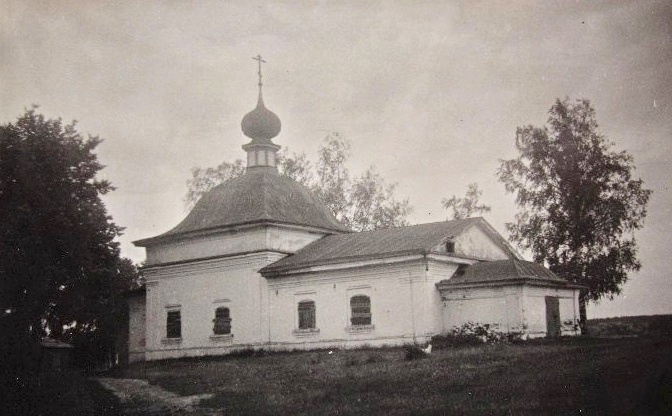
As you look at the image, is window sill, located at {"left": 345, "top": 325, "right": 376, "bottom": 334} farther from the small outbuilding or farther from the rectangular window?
the rectangular window

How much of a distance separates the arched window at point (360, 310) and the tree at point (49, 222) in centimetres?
917

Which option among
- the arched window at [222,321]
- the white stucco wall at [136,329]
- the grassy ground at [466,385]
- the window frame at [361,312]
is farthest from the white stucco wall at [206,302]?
the grassy ground at [466,385]

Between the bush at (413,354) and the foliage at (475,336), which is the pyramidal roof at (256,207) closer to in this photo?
the foliage at (475,336)

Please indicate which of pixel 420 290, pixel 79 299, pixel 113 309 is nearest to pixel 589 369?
pixel 420 290

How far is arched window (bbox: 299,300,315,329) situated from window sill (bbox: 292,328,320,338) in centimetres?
15

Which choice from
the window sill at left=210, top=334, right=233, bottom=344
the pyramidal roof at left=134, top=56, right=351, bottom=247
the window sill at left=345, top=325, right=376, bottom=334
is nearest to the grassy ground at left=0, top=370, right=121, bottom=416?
the window sill at left=345, top=325, right=376, bottom=334

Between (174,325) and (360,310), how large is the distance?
8.85 m

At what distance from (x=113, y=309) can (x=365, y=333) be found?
37.8 ft

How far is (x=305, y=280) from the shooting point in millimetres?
24797

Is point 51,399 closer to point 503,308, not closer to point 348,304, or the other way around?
point 348,304

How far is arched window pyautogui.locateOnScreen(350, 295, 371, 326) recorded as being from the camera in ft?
76.1

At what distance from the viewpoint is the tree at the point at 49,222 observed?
22703mm

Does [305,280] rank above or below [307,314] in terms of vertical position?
above

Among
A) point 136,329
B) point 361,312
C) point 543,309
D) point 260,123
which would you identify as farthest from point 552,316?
point 136,329
